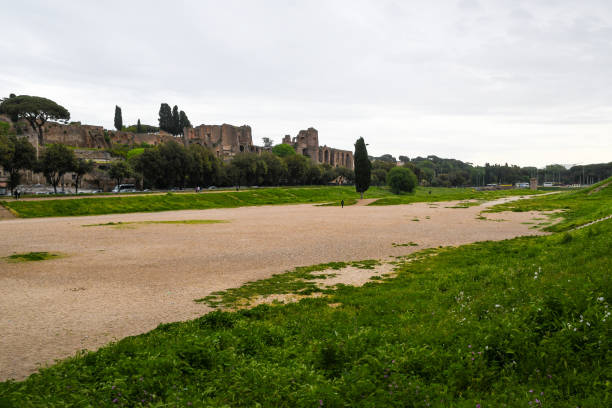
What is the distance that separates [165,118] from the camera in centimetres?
13575

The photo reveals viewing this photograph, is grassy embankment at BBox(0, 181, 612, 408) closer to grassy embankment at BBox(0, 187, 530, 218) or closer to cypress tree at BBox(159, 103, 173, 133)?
grassy embankment at BBox(0, 187, 530, 218)

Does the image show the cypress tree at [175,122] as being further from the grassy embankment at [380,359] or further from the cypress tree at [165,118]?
the grassy embankment at [380,359]

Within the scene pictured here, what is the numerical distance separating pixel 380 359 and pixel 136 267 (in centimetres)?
1121

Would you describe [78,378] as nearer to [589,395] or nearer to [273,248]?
[589,395]

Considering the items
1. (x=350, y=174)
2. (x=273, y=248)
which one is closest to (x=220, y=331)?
(x=273, y=248)

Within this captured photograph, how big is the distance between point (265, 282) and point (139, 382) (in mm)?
6558

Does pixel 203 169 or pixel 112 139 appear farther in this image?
pixel 112 139

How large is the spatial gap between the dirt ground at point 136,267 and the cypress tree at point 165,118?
4610 inches

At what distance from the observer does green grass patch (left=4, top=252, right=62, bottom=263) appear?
592 inches

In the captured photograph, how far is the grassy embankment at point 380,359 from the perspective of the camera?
424 centimetres

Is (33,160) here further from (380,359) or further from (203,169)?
(380,359)

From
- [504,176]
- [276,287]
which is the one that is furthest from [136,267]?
[504,176]

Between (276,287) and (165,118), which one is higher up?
(165,118)

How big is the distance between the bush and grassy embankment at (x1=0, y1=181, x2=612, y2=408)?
81.1m
